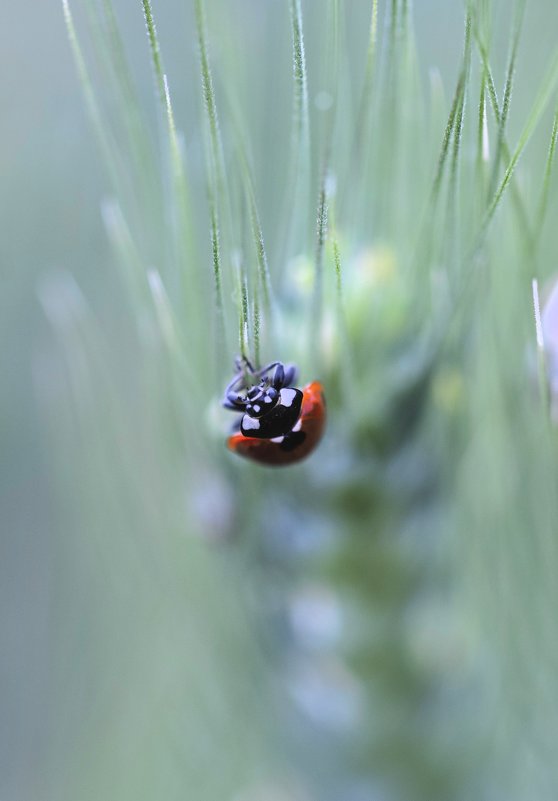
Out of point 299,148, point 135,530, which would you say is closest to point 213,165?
point 299,148

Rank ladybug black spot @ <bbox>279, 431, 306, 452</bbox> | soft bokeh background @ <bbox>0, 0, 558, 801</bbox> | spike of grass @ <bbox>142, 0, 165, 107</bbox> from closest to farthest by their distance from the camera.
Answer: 1. spike of grass @ <bbox>142, 0, 165, 107</bbox>
2. ladybug black spot @ <bbox>279, 431, 306, 452</bbox>
3. soft bokeh background @ <bbox>0, 0, 558, 801</bbox>

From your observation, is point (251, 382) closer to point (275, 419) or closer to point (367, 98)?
point (275, 419)

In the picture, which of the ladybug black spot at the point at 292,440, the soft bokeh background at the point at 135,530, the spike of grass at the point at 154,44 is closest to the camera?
the spike of grass at the point at 154,44

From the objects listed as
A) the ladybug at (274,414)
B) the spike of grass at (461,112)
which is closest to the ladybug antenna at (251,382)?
the ladybug at (274,414)

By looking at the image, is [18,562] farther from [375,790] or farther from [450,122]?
[450,122]

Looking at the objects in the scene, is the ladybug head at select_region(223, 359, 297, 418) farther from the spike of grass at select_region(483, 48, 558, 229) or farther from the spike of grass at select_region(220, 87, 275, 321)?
the spike of grass at select_region(483, 48, 558, 229)

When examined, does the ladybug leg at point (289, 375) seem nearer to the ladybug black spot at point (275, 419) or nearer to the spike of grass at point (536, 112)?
the ladybug black spot at point (275, 419)

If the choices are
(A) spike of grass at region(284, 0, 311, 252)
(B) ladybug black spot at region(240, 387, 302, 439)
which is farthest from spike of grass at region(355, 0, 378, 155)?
(B) ladybug black spot at region(240, 387, 302, 439)
